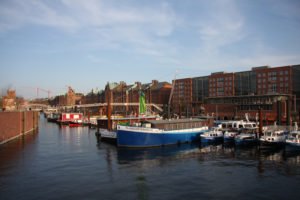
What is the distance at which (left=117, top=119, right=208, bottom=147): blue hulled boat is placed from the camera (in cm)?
4688

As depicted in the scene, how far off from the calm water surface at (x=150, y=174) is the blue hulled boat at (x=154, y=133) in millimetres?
2945

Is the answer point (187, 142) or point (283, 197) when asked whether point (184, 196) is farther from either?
point (187, 142)

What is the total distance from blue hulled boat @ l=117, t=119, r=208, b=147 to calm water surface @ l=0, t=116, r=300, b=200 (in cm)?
294

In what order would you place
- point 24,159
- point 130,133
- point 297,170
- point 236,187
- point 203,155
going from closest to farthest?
point 236,187 → point 297,170 → point 24,159 → point 203,155 → point 130,133

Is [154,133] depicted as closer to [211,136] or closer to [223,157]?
[223,157]

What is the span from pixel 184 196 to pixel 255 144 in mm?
34960

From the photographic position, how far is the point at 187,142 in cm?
5528

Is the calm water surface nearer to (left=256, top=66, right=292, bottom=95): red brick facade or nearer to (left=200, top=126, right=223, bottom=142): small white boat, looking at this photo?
(left=200, top=126, right=223, bottom=142): small white boat

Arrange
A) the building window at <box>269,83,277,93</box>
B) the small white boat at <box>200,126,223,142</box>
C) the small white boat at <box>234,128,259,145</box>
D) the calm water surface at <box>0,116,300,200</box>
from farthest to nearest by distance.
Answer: the building window at <box>269,83,277,93</box> → the small white boat at <box>200,126,223,142</box> → the small white boat at <box>234,128,259,145</box> → the calm water surface at <box>0,116,300,200</box>

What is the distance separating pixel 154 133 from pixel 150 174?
1872cm

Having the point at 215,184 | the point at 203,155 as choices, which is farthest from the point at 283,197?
the point at 203,155

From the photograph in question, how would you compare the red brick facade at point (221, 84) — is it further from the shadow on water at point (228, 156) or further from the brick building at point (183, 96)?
the shadow on water at point (228, 156)

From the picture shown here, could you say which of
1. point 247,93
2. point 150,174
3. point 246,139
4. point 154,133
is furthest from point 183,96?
point 150,174

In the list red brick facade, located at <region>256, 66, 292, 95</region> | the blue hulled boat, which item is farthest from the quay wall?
red brick facade, located at <region>256, 66, 292, 95</region>
